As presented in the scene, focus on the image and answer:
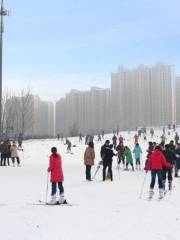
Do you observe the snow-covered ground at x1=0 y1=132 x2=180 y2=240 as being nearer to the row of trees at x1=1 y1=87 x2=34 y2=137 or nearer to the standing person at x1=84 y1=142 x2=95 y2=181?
the standing person at x1=84 y1=142 x2=95 y2=181

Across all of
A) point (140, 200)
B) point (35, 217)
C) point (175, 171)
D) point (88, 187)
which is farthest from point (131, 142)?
point (35, 217)

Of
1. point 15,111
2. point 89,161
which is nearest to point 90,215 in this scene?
point 89,161

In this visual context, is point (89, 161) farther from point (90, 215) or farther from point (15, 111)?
point (15, 111)

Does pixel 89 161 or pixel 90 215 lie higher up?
pixel 89 161

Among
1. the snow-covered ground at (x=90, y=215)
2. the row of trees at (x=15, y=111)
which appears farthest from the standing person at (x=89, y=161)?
the row of trees at (x=15, y=111)

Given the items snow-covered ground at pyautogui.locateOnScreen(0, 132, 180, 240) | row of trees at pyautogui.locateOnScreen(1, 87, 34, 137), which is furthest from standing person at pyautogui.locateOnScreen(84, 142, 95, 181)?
row of trees at pyautogui.locateOnScreen(1, 87, 34, 137)

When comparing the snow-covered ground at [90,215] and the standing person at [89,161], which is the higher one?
the standing person at [89,161]

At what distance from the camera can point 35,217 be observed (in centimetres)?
1017

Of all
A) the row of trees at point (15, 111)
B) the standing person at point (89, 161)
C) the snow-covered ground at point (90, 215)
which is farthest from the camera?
the row of trees at point (15, 111)

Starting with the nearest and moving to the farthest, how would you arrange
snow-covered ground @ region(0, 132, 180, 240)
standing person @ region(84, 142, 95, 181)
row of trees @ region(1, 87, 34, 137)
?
snow-covered ground @ region(0, 132, 180, 240)
standing person @ region(84, 142, 95, 181)
row of trees @ region(1, 87, 34, 137)

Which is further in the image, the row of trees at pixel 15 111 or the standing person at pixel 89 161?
the row of trees at pixel 15 111

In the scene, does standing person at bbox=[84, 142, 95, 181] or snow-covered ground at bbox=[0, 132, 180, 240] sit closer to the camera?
snow-covered ground at bbox=[0, 132, 180, 240]

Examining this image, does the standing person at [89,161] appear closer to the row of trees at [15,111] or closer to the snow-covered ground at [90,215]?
the snow-covered ground at [90,215]

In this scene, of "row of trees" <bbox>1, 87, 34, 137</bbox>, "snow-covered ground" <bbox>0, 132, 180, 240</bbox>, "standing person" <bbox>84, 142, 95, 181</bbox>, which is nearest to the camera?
"snow-covered ground" <bbox>0, 132, 180, 240</bbox>
